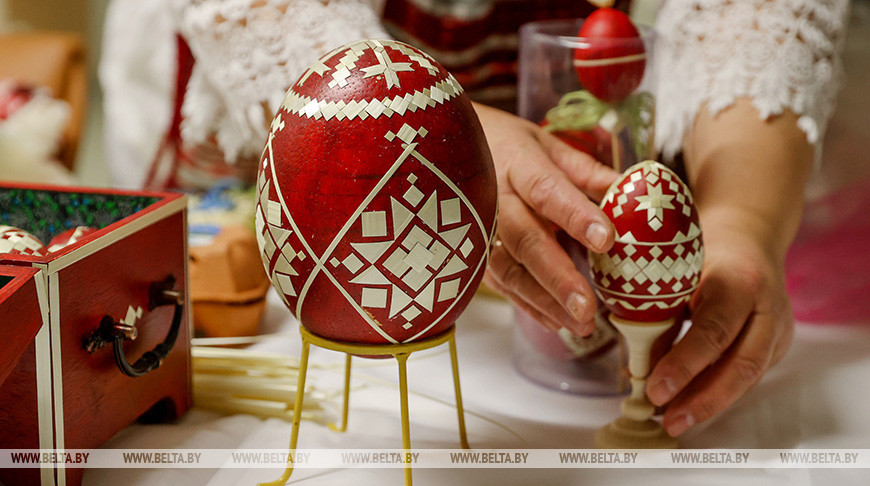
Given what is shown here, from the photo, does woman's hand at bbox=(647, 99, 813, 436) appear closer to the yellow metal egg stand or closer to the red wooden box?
the yellow metal egg stand

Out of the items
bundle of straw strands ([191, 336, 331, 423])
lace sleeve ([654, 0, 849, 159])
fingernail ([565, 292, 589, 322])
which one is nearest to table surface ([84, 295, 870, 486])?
bundle of straw strands ([191, 336, 331, 423])

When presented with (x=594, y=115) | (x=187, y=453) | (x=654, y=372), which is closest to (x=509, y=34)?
(x=594, y=115)

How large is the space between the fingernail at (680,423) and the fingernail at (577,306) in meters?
0.14

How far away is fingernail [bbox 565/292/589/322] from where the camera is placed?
0.57m

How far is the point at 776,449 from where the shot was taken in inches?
25.4

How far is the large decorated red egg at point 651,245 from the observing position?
1.85 feet

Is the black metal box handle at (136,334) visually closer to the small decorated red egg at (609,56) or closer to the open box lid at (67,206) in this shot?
the open box lid at (67,206)

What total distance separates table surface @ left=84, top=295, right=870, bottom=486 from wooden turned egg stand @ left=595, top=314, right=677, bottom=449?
1.0 inches

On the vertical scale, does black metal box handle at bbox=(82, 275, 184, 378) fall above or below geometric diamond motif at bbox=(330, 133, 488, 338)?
below

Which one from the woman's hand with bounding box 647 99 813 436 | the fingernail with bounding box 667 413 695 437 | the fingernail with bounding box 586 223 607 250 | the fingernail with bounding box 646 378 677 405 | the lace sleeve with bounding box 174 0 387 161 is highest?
the lace sleeve with bounding box 174 0 387 161

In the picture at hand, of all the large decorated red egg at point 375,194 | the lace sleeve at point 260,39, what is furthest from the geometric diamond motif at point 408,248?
the lace sleeve at point 260,39

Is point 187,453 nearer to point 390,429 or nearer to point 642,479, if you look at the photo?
point 390,429

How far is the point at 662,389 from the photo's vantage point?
2.05ft

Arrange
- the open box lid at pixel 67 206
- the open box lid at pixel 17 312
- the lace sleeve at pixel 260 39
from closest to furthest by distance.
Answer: the open box lid at pixel 17 312 → the open box lid at pixel 67 206 → the lace sleeve at pixel 260 39
